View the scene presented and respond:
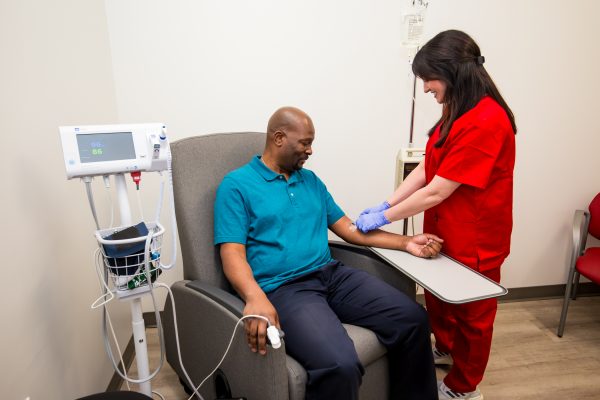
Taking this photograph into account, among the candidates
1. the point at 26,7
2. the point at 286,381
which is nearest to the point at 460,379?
the point at 286,381

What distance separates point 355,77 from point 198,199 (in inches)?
41.4

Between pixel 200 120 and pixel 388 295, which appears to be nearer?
pixel 388 295

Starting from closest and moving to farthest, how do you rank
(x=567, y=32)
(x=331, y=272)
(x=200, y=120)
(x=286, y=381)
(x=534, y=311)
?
1. (x=286, y=381)
2. (x=331, y=272)
3. (x=200, y=120)
4. (x=567, y=32)
5. (x=534, y=311)

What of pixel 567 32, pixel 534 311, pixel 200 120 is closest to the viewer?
pixel 200 120

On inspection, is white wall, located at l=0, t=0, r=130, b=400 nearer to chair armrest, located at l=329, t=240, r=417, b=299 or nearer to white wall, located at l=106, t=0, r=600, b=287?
white wall, located at l=106, t=0, r=600, b=287

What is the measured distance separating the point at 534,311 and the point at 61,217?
7.95ft

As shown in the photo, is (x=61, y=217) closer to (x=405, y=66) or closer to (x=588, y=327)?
(x=405, y=66)

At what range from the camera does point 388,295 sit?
1.36 m

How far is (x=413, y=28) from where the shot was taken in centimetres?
182

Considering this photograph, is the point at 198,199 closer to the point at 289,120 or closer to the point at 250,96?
the point at 289,120

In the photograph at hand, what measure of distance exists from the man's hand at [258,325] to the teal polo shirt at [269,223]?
25 cm

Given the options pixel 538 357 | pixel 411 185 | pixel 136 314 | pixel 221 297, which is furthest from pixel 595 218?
pixel 136 314

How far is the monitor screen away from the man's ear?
1.72ft

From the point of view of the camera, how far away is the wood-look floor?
1657 millimetres
